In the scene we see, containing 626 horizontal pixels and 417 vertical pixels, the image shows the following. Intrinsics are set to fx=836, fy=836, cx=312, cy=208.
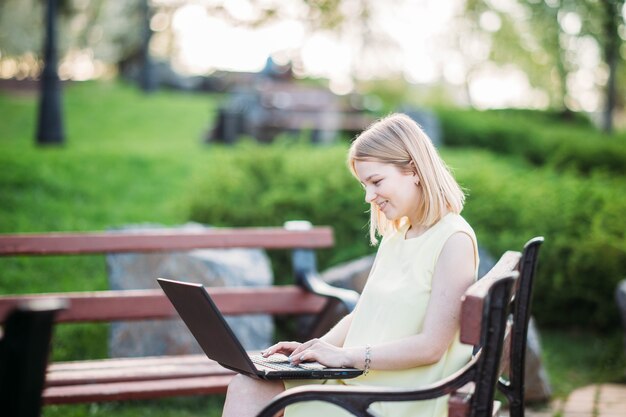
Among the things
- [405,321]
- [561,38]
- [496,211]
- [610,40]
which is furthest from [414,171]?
[561,38]

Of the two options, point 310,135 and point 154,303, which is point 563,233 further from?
point 310,135

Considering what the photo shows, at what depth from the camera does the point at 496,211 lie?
22.0ft

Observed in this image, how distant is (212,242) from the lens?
15.7 ft

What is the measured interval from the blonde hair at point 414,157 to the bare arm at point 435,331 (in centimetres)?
15

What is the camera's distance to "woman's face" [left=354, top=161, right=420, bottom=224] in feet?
9.05

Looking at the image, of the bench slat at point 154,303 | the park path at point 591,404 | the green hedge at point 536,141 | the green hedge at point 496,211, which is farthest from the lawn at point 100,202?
the green hedge at point 536,141

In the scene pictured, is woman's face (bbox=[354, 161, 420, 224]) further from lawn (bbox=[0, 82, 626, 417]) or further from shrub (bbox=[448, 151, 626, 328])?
shrub (bbox=[448, 151, 626, 328])

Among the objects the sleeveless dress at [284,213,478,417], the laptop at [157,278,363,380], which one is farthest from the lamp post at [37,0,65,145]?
the sleeveless dress at [284,213,478,417]

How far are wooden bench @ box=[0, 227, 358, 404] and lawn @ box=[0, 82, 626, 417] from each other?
26.1 inches

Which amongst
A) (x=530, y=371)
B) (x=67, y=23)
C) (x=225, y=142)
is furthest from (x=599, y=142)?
(x=67, y=23)

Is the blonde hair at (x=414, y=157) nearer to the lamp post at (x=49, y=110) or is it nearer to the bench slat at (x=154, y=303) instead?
the bench slat at (x=154, y=303)

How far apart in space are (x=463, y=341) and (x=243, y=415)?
31.2 inches

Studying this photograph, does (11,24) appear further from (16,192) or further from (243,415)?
(243,415)

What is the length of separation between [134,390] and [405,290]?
1.75 meters
